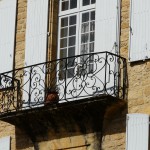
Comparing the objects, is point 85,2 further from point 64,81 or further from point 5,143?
point 5,143

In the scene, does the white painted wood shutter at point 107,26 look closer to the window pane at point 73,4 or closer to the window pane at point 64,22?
the window pane at point 73,4

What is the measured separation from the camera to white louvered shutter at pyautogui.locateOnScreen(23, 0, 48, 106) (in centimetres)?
2578

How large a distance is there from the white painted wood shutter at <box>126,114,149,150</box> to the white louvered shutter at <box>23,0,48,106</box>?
2.22 meters

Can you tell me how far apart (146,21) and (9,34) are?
349 cm

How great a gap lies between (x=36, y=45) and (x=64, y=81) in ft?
4.45

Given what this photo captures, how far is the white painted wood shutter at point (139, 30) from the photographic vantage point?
24500 millimetres

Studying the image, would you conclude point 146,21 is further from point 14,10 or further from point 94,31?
point 14,10

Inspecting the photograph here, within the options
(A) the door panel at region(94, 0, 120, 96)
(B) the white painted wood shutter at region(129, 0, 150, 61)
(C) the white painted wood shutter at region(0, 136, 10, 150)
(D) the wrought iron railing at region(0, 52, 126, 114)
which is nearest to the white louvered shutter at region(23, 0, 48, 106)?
(D) the wrought iron railing at region(0, 52, 126, 114)

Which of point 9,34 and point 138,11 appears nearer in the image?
point 138,11

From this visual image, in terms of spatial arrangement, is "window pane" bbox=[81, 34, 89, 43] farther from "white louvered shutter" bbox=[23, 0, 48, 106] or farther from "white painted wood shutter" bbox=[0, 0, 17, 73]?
"white painted wood shutter" bbox=[0, 0, 17, 73]

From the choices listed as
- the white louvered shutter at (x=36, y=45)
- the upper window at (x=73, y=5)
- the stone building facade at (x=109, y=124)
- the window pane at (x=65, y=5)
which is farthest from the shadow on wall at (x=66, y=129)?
the window pane at (x=65, y=5)

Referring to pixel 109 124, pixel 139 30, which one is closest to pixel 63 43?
pixel 139 30

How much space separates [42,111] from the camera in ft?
82.1

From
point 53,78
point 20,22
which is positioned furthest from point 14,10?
point 53,78
